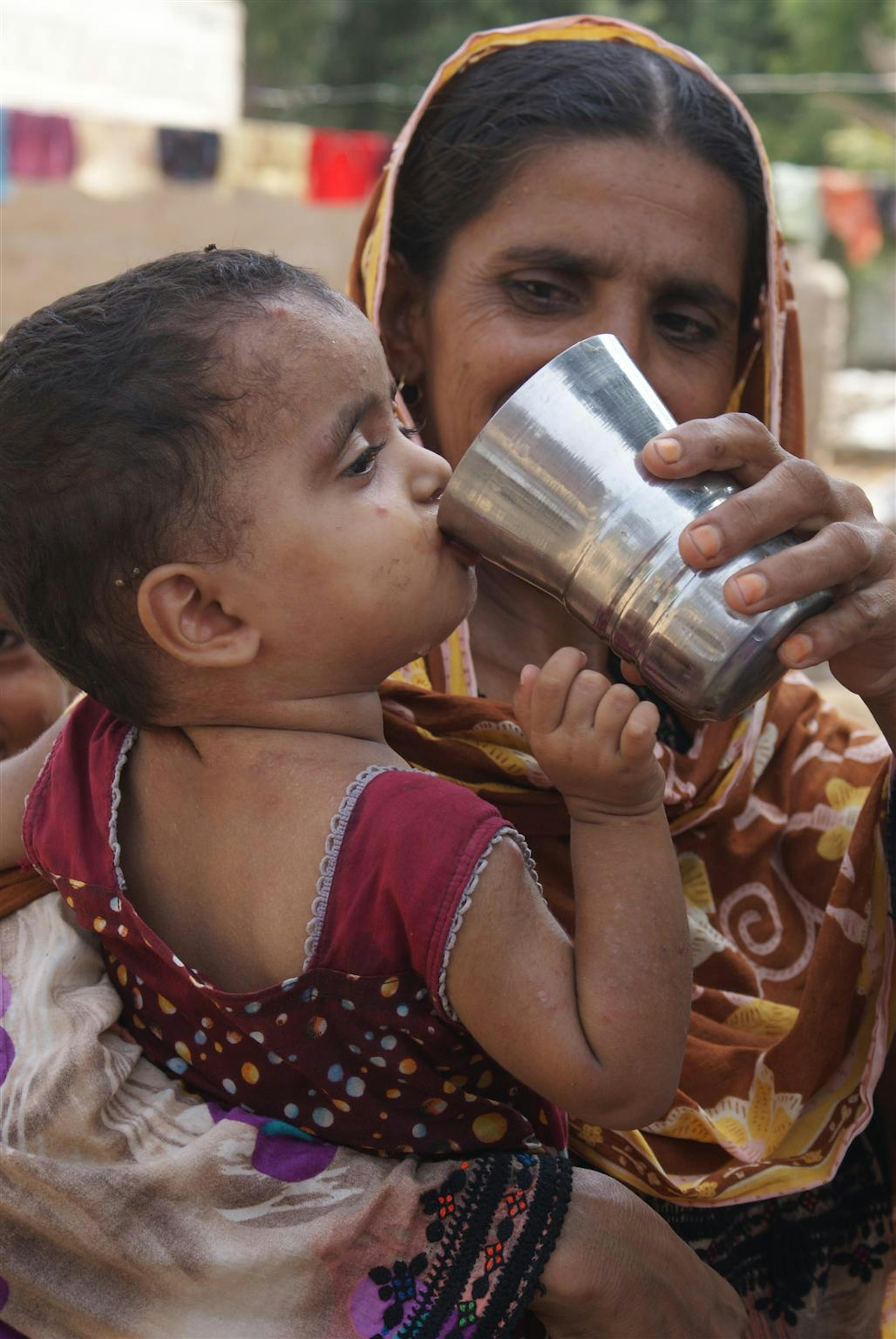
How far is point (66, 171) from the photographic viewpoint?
10047 mm

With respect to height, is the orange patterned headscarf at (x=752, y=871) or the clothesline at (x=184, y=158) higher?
the orange patterned headscarf at (x=752, y=871)

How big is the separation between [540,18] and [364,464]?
1047 inches

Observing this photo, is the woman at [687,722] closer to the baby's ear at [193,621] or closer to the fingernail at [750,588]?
the fingernail at [750,588]

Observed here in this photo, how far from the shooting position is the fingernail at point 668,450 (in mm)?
1488

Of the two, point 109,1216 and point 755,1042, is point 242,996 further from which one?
point 755,1042

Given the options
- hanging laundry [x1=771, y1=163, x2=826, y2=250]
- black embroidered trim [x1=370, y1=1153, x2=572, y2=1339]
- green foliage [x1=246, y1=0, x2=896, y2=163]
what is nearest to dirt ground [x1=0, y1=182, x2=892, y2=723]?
hanging laundry [x1=771, y1=163, x2=826, y2=250]

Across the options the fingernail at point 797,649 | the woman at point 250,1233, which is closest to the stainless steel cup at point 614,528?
the fingernail at point 797,649

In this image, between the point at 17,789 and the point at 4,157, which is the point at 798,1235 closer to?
the point at 17,789

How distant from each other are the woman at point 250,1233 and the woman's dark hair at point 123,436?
1.69ft

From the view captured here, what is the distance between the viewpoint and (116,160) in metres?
10.2

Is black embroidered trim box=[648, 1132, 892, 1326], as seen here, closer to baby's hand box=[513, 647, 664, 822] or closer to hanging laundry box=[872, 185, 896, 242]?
baby's hand box=[513, 647, 664, 822]

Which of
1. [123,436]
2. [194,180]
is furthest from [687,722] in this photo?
[194,180]

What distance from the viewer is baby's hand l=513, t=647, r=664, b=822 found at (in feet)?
4.98

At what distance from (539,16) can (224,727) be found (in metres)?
25.6
